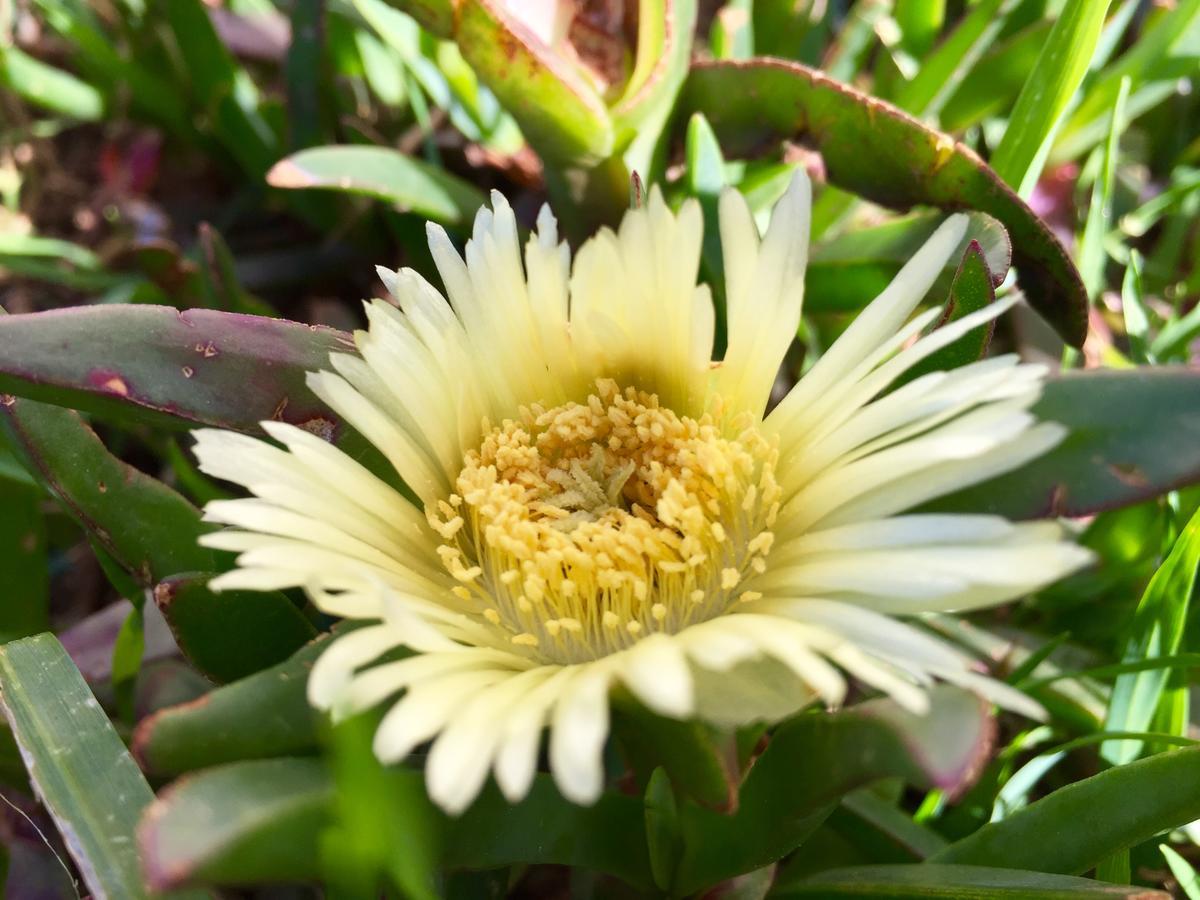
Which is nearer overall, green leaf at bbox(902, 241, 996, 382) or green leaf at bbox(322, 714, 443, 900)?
green leaf at bbox(322, 714, 443, 900)

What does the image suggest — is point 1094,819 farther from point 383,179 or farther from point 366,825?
point 383,179

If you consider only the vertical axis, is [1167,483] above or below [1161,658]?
above

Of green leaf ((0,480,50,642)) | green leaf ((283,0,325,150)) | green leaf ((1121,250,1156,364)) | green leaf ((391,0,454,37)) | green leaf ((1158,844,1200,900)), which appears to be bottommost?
green leaf ((1158,844,1200,900))

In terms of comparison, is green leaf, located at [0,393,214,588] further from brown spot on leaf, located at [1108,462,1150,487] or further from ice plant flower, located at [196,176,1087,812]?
brown spot on leaf, located at [1108,462,1150,487]

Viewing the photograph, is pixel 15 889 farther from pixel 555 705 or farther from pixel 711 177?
pixel 711 177

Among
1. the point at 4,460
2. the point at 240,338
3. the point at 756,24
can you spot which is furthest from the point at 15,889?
the point at 756,24

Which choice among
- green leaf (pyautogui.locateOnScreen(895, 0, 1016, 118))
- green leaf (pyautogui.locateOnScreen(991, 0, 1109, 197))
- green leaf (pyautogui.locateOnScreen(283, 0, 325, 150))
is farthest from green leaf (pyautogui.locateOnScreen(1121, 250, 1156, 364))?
green leaf (pyautogui.locateOnScreen(283, 0, 325, 150))

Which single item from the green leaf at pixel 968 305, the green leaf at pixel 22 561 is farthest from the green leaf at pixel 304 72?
the green leaf at pixel 968 305
